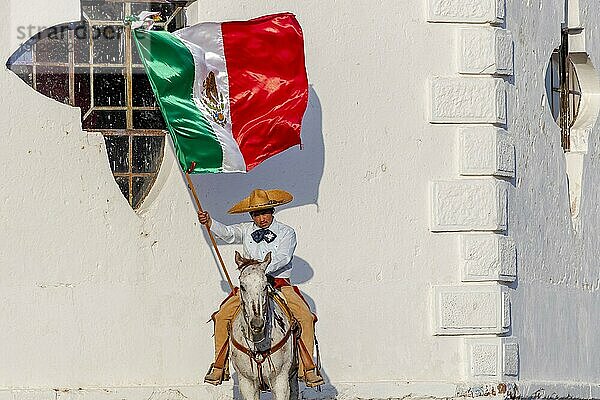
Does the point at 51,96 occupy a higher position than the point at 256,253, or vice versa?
the point at 51,96

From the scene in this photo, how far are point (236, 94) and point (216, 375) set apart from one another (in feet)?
7.83

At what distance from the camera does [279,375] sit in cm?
1627

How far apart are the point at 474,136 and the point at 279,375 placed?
3.31 metres

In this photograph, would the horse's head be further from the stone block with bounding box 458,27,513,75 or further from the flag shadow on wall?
the stone block with bounding box 458,27,513,75

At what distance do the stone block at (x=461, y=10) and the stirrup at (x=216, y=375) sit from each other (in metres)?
3.82

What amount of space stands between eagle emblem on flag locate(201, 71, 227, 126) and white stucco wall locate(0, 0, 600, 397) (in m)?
0.74

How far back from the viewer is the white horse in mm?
15930

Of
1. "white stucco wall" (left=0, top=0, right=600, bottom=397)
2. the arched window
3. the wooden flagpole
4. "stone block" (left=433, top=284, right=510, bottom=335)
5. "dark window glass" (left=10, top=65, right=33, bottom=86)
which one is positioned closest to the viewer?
the wooden flagpole

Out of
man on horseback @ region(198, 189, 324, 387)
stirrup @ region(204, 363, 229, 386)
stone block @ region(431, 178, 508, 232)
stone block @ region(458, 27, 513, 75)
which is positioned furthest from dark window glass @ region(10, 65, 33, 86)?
stone block @ region(458, 27, 513, 75)

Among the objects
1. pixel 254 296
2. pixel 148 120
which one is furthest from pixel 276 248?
pixel 148 120

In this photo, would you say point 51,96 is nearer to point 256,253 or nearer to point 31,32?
point 31,32

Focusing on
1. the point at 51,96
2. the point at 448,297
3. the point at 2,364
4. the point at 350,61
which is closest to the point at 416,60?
the point at 350,61

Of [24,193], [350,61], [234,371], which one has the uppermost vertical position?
[350,61]

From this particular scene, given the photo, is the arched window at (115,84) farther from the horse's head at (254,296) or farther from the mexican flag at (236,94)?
the horse's head at (254,296)
